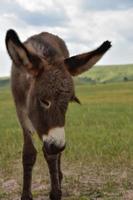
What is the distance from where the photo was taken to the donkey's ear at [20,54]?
728 cm

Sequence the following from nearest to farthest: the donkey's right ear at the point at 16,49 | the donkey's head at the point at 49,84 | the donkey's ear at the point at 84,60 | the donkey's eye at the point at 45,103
Result: the donkey's right ear at the point at 16,49 < the donkey's head at the point at 49,84 < the donkey's eye at the point at 45,103 < the donkey's ear at the point at 84,60

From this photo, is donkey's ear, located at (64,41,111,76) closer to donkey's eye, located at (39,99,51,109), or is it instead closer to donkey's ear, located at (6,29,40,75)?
donkey's ear, located at (6,29,40,75)

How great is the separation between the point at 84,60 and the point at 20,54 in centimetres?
117

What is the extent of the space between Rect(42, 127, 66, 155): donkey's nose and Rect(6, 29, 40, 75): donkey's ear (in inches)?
44.0

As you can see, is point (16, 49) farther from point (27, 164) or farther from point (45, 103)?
point (27, 164)

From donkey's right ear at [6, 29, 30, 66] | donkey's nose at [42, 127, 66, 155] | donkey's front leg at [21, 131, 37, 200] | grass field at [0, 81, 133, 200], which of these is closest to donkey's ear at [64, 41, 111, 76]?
donkey's right ear at [6, 29, 30, 66]

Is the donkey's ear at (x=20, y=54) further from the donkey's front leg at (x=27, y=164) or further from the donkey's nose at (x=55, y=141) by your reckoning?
the donkey's front leg at (x=27, y=164)

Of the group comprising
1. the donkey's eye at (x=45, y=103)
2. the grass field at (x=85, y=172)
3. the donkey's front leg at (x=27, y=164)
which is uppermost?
the donkey's eye at (x=45, y=103)

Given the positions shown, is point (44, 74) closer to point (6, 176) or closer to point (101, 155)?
point (6, 176)

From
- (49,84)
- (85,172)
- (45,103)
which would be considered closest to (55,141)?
(45,103)

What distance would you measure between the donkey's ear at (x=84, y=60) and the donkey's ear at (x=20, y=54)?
1.96ft

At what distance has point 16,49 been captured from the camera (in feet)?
24.3

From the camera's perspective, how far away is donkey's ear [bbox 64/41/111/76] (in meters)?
7.93

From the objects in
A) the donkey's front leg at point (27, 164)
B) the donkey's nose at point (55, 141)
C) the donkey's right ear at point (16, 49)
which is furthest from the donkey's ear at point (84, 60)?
the donkey's front leg at point (27, 164)
